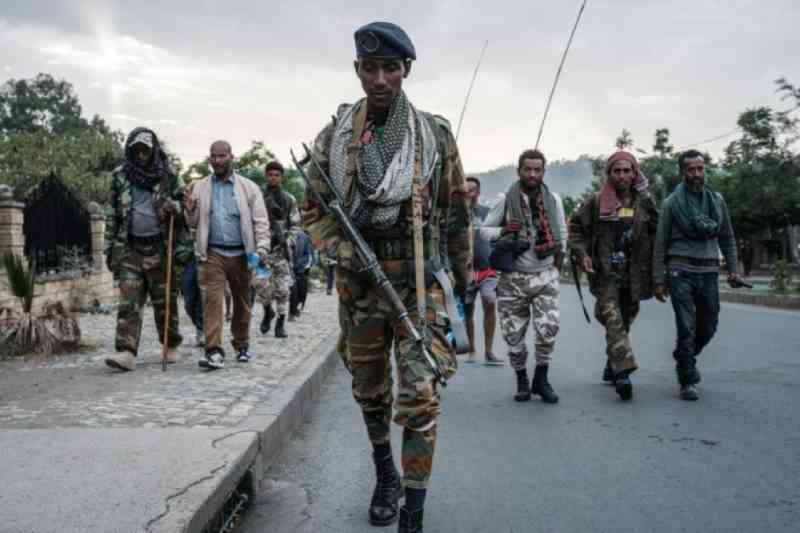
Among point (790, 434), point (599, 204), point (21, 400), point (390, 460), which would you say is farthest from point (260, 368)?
point (790, 434)

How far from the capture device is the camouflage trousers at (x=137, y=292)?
714 cm

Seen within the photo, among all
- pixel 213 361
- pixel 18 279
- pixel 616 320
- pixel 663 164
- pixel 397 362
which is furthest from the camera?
pixel 663 164

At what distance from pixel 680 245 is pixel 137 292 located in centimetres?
458

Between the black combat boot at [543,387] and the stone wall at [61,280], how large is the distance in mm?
6887

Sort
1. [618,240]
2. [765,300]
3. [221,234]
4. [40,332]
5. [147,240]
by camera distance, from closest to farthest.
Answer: [618,240], [221,234], [147,240], [40,332], [765,300]

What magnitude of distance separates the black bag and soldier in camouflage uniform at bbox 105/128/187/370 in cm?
279

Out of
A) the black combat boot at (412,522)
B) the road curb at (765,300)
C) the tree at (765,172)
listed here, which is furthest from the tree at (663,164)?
the black combat boot at (412,522)

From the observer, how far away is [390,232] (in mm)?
3414

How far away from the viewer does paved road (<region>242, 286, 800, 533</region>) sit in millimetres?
3578

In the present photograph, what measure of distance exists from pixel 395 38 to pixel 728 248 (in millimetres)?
4372

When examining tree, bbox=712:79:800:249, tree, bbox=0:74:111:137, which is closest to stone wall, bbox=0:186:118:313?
tree, bbox=712:79:800:249

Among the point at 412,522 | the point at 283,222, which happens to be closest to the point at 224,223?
the point at 283,222

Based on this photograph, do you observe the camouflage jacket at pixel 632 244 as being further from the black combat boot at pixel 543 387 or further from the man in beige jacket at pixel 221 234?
the man in beige jacket at pixel 221 234

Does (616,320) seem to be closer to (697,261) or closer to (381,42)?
(697,261)
